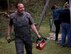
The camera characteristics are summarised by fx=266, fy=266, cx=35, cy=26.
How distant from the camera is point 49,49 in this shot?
11.1 m

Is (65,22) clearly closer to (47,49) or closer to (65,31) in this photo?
(65,31)

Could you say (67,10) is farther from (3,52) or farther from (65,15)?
(3,52)

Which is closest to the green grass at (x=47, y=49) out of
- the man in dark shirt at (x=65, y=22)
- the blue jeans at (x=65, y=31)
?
the blue jeans at (x=65, y=31)

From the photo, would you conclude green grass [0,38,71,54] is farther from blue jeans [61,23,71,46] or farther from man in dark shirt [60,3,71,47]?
man in dark shirt [60,3,71,47]

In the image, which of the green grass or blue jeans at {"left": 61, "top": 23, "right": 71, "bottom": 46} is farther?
blue jeans at {"left": 61, "top": 23, "right": 71, "bottom": 46}

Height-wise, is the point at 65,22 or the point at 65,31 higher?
the point at 65,22

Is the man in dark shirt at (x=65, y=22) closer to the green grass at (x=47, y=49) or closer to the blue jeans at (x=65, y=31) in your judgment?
the blue jeans at (x=65, y=31)

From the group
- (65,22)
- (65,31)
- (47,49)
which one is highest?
(65,22)

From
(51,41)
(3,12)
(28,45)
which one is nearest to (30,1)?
(3,12)

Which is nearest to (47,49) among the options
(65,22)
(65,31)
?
(65,31)

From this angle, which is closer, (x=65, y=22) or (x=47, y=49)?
(x=65, y=22)

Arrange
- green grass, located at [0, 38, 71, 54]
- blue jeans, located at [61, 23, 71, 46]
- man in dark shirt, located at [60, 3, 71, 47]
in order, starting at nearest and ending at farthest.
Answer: green grass, located at [0, 38, 71, 54]
man in dark shirt, located at [60, 3, 71, 47]
blue jeans, located at [61, 23, 71, 46]

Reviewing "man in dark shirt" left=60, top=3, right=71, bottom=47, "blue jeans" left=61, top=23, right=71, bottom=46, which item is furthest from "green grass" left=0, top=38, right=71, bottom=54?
"man in dark shirt" left=60, top=3, right=71, bottom=47

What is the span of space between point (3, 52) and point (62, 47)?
8.20ft
